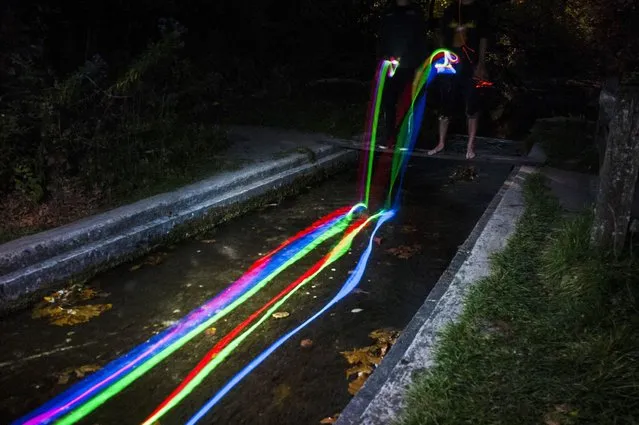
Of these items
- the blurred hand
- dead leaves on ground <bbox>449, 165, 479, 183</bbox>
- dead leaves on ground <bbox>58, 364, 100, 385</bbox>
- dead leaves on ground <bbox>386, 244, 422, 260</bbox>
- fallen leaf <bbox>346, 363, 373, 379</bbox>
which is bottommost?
dead leaves on ground <bbox>58, 364, 100, 385</bbox>

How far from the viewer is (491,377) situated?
8.01 ft

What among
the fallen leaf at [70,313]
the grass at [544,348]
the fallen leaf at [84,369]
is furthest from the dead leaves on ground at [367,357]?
the fallen leaf at [70,313]

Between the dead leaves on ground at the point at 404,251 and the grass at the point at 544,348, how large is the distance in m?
1.08

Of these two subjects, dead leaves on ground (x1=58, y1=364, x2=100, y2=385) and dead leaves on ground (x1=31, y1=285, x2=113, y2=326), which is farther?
dead leaves on ground (x1=31, y1=285, x2=113, y2=326)

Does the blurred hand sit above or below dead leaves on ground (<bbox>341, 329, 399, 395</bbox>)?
above

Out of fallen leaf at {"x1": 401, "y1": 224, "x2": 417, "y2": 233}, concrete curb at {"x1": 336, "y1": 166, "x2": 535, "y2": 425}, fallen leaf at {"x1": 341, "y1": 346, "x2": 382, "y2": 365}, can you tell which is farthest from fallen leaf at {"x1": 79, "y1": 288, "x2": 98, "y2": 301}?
fallen leaf at {"x1": 401, "y1": 224, "x2": 417, "y2": 233}

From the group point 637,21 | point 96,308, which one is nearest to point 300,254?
point 96,308

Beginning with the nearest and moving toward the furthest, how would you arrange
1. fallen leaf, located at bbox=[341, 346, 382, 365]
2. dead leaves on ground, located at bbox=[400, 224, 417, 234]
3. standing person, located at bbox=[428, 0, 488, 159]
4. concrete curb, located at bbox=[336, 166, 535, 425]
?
concrete curb, located at bbox=[336, 166, 535, 425] → fallen leaf, located at bbox=[341, 346, 382, 365] → dead leaves on ground, located at bbox=[400, 224, 417, 234] → standing person, located at bbox=[428, 0, 488, 159]

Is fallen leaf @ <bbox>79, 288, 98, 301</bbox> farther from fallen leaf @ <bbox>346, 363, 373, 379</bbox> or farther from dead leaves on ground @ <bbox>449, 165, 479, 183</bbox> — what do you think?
dead leaves on ground @ <bbox>449, 165, 479, 183</bbox>

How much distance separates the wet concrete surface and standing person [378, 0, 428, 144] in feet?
8.27

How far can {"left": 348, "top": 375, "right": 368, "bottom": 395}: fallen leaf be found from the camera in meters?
2.82

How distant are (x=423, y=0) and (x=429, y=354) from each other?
10.8 meters

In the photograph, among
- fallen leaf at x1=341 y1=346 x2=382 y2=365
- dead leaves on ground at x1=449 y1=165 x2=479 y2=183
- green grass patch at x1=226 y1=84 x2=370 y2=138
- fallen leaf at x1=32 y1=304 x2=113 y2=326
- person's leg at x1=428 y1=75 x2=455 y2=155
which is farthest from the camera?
green grass patch at x1=226 y1=84 x2=370 y2=138

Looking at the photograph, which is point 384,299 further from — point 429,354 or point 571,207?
point 571,207
